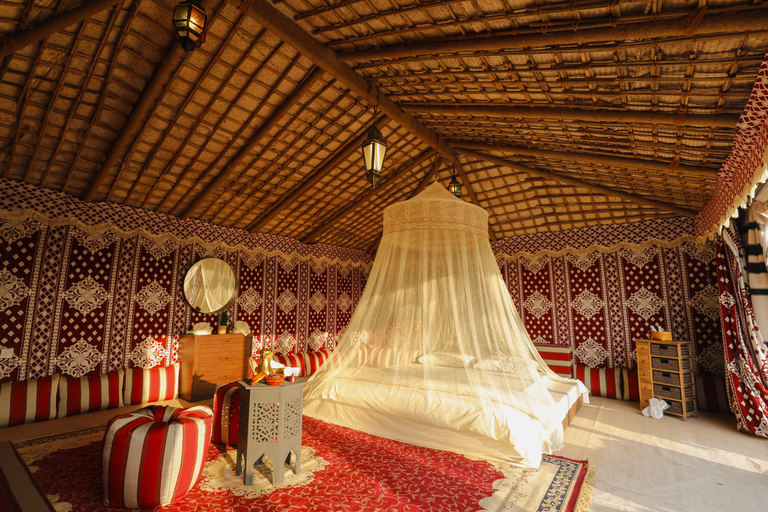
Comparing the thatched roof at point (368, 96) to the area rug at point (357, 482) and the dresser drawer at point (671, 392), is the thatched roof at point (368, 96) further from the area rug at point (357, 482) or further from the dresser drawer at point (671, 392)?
the area rug at point (357, 482)

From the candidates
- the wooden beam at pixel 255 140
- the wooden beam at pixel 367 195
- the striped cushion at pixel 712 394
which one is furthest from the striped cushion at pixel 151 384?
the striped cushion at pixel 712 394

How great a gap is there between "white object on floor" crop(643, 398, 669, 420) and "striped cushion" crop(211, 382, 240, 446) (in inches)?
201

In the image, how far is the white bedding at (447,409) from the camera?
3.38 meters

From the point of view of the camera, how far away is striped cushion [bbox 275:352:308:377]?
6.62 meters

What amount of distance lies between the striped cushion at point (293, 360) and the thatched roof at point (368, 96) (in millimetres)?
2567

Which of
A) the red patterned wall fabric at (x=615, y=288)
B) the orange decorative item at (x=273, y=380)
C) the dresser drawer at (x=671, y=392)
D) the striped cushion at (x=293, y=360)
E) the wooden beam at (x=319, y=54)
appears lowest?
the dresser drawer at (x=671, y=392)

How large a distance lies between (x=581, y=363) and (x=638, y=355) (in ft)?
4.00

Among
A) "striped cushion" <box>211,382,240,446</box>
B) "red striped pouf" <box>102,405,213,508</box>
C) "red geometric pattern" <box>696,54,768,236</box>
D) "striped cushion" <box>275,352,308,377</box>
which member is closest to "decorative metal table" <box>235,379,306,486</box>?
"red striped pouf" <box>102,405,213,508</box>

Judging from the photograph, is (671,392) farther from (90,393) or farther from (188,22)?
(90,393)

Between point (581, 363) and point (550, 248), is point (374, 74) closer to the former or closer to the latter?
point (550, 248)

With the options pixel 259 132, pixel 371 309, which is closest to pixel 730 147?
pixel 371 309

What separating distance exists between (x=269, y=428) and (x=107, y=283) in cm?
390

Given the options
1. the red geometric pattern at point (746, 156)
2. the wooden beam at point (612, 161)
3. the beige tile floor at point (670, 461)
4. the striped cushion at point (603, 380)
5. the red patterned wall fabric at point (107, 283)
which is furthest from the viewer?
the striped cushion at point (603, 380)

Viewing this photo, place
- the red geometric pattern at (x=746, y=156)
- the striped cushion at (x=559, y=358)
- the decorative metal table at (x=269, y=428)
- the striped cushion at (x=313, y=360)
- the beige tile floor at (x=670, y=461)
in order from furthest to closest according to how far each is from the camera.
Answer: the striped cushion at (x=313, y=360) → the striped cushion at (x=559, y=358) → the decorative metal table at (x=269, y=428) → the beige tile floor at (x=670, y=461) → the red geometric pattern at (x=746, y=156)
